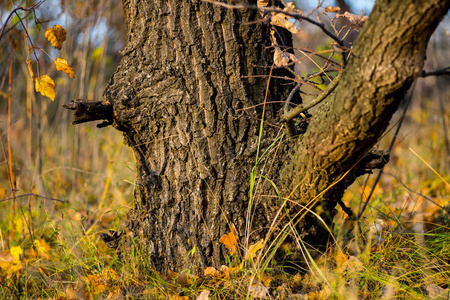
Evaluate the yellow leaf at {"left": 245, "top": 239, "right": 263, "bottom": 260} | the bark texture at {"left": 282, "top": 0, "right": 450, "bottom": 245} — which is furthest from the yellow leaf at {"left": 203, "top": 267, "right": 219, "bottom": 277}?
the bark texture at {"left": 282, "top": 0, "right": 450, "bottom": 245}

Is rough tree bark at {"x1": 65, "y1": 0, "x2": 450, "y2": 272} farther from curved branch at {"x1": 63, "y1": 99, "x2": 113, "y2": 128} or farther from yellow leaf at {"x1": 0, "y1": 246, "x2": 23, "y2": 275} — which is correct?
yellow leaf at {"x1": 0, "y1": 246, "x2": 23, "y2": 275}

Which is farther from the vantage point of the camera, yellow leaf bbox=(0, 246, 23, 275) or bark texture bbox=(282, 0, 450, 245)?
yellow leaf bbox=(0, 246, 23, 275)

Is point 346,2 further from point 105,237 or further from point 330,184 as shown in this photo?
point 105,237

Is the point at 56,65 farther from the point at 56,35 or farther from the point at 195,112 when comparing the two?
the point at 195,112

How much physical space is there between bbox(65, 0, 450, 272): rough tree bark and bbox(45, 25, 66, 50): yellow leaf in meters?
0.25

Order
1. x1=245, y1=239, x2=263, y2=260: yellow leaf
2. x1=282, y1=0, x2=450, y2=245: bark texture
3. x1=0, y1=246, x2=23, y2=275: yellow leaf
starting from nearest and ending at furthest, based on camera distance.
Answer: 1. x1=282, y1=0, x2=450, y2=245: bark texture
2. x1=245, y1=239, x2=263, y2=260: yellow leaf
3. x1=0, y1=246, x2=23, y2=275: yellow leaf

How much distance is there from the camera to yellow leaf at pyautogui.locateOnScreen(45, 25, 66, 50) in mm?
1319

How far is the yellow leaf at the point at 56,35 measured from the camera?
132cm

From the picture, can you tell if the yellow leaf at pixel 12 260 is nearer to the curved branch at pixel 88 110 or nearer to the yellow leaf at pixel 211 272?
the curved branch at pixel 88 110

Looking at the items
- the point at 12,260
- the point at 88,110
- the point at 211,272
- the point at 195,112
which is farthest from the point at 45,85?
the point at 211,272

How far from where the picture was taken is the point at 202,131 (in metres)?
1.40

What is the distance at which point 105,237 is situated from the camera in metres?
1.61

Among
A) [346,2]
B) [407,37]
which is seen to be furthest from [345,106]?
[346,2]

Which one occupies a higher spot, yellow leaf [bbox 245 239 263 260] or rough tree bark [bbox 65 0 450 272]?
rough tree bark [bbox 65 0 450 272]
